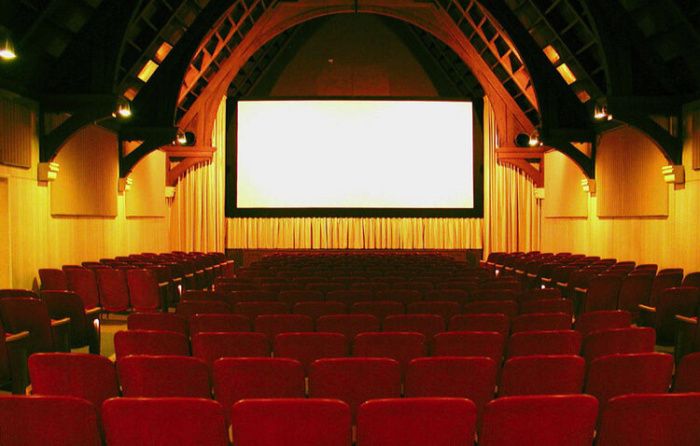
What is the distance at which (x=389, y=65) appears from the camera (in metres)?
19.8

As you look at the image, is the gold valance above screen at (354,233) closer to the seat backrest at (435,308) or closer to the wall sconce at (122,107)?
the wall sconce at (122,107)

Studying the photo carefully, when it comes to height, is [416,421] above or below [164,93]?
below

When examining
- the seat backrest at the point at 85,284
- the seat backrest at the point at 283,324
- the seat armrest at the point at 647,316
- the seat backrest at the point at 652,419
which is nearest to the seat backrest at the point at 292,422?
the seat backrest at the point at 652,419

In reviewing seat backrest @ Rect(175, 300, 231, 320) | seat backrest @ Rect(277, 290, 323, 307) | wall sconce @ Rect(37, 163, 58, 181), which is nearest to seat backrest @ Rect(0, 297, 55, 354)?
seat backrest @ Rect(175, 300, 231, 320)

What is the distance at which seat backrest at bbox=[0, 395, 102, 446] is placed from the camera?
197 cm

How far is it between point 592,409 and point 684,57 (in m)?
9.53

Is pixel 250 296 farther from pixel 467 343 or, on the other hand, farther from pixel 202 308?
pixel 467 343

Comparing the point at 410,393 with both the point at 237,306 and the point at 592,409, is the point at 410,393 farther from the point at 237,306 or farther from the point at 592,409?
the point at 237,306

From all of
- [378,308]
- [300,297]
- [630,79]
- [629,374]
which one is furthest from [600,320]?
[630,79]

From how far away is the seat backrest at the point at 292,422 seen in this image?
1894 mm

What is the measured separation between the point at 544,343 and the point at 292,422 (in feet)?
6.73

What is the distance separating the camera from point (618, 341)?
3.48m

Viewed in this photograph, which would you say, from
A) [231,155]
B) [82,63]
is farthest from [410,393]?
[231,155]

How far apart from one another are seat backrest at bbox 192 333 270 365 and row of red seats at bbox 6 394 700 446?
1357 mm
